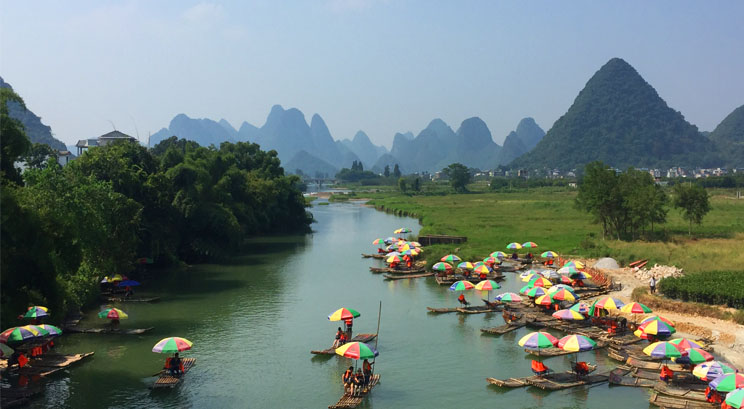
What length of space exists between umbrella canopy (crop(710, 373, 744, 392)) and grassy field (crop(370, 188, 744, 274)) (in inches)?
801

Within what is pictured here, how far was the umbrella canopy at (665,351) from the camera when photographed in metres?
20.7

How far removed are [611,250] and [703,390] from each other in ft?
89.9

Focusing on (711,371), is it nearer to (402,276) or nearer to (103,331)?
(103,331)

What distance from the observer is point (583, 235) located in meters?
58.1

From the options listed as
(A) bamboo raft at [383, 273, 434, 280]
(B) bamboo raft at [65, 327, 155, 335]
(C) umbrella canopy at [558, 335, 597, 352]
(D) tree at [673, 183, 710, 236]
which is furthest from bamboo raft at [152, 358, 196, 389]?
(D) tree at [673, 183, 710, 236]

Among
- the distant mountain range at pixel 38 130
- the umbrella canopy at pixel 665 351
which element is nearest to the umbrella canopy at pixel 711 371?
the umbrella canopy at pixel 665 351

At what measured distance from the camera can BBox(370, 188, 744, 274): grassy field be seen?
138ft

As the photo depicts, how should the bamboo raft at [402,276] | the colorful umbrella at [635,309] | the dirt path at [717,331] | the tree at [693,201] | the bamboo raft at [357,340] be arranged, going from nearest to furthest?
the dirt path at [717,331] → the bamboo raft at [357,340] → the colorful umbrella at [635,309] → the bamboo raft at [402,276] → the tree at [693,201]

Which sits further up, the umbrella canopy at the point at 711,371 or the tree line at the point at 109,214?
the tree line at the point at 109,214

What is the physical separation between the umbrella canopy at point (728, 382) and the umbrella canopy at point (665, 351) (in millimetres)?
2515

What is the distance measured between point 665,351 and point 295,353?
44.2ft

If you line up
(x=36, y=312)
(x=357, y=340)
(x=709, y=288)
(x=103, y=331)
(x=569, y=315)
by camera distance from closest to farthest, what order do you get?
1. (x=36, y=312)
2. (x=569, y=315)
3. (x=357, y=340)
4. (x=103, y=331)
5. (x=709, y=288)

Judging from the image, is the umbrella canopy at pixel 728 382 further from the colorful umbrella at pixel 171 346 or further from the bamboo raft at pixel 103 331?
the bamboo raft at pixel 103 331

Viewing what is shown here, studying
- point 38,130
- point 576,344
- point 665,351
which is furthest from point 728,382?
point 38,130
